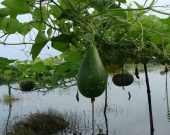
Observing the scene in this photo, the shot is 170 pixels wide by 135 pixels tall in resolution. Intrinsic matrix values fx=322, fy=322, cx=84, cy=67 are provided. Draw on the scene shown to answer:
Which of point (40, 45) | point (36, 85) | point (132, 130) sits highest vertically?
point (40, 45)

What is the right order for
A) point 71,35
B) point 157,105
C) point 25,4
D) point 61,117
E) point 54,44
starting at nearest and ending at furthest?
point 25,4, point 71,35, point 54,44, point 61,117, point 157,105

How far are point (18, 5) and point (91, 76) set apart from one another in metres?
0.36

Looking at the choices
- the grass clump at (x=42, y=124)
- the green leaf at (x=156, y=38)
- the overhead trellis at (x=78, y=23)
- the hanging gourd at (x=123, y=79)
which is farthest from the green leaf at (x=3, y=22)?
the grass clump at (x=42, y=124)

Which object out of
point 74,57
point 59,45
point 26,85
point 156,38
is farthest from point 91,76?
point 26,85

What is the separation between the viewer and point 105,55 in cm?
181

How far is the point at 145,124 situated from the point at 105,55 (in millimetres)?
1536

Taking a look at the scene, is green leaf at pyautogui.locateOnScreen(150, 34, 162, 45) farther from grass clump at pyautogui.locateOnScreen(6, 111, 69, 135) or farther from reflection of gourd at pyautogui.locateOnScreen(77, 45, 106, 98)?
grass clump at pyautogui.locateOnScreen(6, 111, 69, 135)

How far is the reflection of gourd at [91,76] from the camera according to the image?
0.73m

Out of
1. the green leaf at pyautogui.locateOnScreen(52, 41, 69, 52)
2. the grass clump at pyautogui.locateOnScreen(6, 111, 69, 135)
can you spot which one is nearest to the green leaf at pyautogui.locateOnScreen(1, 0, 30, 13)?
the green leaf at pyautogui.locateOnScreen(52, 41, 69, 52)

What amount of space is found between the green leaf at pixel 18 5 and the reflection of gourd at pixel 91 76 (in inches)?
11.2

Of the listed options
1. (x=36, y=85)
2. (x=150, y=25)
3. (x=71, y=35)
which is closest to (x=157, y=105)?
(x=36, y=85)

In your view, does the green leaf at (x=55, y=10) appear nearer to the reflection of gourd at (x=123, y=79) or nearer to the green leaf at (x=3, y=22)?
the green leaf at (x=3, y=22)

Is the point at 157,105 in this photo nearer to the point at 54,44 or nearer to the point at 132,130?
the point at 132,130

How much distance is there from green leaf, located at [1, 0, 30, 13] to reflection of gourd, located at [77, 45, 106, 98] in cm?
28
